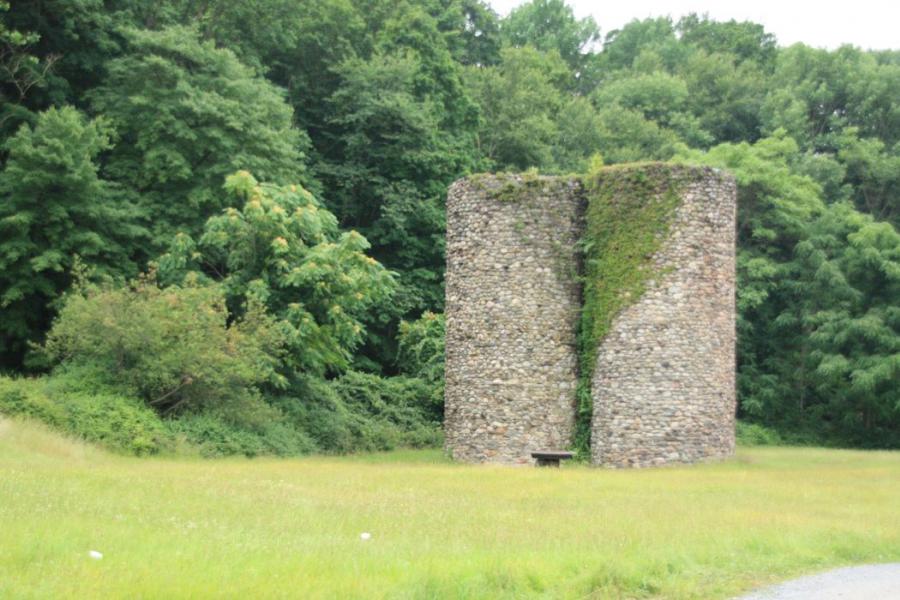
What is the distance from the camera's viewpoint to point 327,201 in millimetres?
40656

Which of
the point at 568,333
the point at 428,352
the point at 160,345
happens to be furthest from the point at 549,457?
the point at 428,352

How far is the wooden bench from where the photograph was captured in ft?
84.9

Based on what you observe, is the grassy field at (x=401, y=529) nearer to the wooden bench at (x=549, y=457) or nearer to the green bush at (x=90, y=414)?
the green bush at (x=90, y=414)

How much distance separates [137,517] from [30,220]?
18.0 metres

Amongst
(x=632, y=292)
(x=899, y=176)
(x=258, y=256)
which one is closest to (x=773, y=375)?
(x=899, y=176)

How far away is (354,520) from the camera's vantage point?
47.1 feet

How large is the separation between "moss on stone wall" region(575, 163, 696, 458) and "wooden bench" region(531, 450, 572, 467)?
1260mm

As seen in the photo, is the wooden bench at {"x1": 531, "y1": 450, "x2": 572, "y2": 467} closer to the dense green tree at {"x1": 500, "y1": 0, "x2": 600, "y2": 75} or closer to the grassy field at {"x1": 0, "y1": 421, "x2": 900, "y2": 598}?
the grassy field at {"x1": 0, "y1": 421, "x2": 900, "y2": 598}

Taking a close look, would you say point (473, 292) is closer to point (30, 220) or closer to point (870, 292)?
point (30, 220)

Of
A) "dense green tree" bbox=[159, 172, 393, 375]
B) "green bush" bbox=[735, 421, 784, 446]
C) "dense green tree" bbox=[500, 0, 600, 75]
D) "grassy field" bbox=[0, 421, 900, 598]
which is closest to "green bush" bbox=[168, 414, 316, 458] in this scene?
"dense green tree" bbox=[159, 172, 393, 375]

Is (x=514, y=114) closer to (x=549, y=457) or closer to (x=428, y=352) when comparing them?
(x=428, y=352)

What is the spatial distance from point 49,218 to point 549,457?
45.1ft

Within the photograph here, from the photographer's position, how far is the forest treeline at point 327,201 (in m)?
26.7

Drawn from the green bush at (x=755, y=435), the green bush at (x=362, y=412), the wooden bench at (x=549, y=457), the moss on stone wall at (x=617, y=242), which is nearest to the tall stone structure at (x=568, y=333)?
the moss on stone wall at (x=617, y=242)
